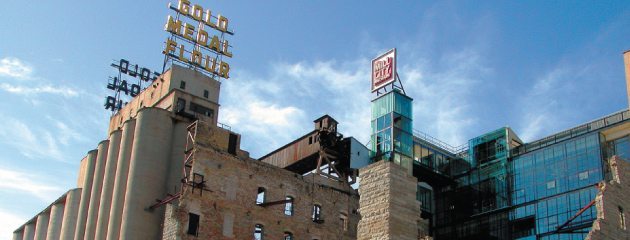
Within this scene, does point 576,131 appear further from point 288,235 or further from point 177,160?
point 177,160

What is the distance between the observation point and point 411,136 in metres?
66.4

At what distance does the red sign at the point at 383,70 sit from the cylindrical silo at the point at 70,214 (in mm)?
26792

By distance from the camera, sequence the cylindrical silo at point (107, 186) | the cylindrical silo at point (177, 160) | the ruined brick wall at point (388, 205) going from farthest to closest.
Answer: the cylindrical silo at point (107, 186) < the cylindrical silo at point (177, 160) < the ruined brick wall at point (388, 205)

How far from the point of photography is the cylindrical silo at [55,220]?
73562mm

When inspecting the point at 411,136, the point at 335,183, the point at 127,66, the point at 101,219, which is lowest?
the point at 101,219

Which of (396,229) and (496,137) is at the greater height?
(496,137)

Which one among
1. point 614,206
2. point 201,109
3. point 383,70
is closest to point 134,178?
point 201,109

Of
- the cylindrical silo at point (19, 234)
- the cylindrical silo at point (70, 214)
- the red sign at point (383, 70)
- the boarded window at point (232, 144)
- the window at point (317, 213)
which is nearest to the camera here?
the boarded window at point (232, 144)

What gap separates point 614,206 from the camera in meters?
36.4

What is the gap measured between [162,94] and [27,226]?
26715mm

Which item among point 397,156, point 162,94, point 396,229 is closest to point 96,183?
point 162,94

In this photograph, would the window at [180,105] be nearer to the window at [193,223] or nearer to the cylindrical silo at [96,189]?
the cylindrical silo at [96,189]

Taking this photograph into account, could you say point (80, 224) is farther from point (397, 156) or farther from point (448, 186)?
point (448, 186)

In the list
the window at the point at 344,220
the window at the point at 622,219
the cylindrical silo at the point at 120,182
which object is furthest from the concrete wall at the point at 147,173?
the window at the point at 622,219
